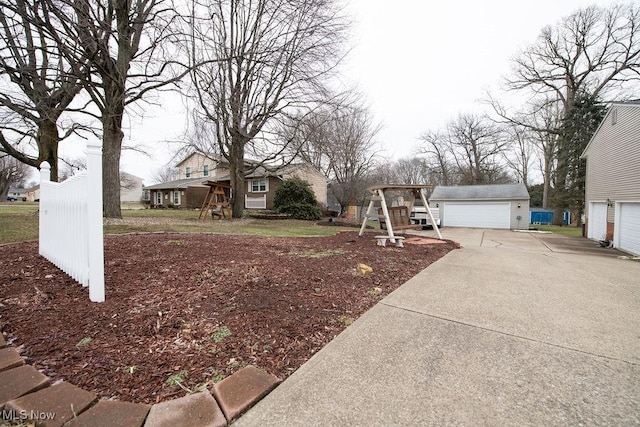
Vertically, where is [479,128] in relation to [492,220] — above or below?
above

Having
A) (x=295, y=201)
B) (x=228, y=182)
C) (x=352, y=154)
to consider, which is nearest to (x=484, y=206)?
(x=352, y=154)

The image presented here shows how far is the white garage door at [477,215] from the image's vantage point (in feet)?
63.3

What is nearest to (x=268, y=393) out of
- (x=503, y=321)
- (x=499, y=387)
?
(x=499, y=387)

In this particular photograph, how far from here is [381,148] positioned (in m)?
20.5

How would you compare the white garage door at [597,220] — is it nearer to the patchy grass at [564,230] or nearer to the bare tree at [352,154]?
the patchy grass at [564,230]

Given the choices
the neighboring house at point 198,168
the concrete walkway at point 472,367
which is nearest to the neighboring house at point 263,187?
the neighboring house at point 198,168

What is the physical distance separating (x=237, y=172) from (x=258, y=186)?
10024 millimetres

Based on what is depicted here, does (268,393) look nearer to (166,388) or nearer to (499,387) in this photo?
(166,388)

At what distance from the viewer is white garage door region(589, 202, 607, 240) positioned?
477 inches

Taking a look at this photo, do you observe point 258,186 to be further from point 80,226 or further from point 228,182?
point 80,226

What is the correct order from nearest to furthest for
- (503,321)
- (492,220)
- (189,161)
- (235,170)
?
1. (503,321)
2. (235,170)
3. (492,220)
4. (189,161)

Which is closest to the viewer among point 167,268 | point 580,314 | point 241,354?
point 241,354

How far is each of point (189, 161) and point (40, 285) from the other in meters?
31.8

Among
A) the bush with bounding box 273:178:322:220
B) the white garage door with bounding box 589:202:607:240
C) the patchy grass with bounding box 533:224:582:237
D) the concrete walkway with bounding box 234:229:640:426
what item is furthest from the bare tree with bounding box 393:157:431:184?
the concrete walkway with bounding box 234:229:640:426
